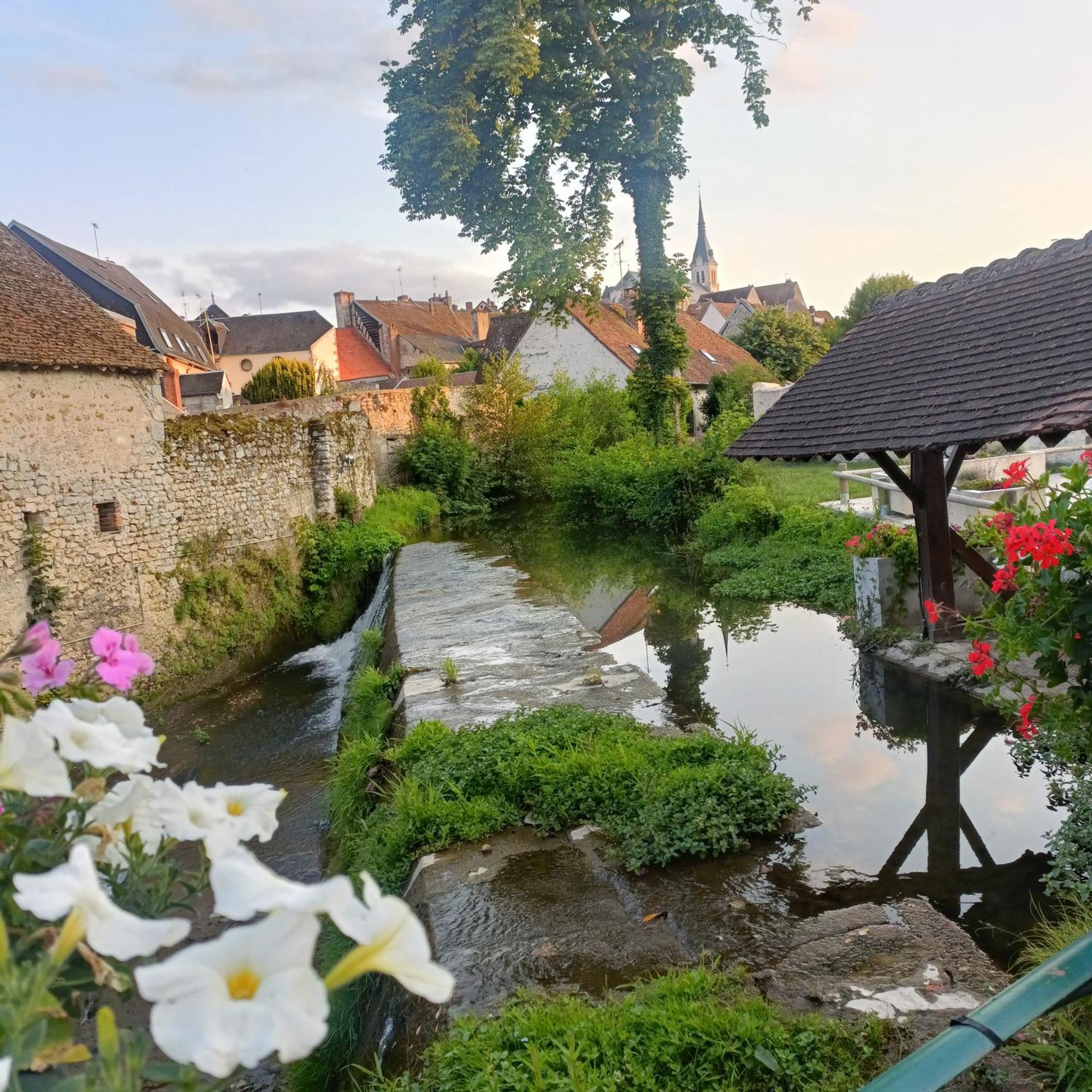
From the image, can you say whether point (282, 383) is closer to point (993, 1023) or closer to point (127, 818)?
point (993, 1023)

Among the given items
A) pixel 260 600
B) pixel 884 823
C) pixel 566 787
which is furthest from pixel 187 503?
pixel 884 823

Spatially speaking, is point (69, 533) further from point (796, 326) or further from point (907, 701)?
point (796, 326)

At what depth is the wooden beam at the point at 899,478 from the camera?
8672 millimetres

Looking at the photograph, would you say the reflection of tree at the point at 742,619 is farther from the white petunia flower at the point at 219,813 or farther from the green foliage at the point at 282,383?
the green foliage at the point at 282,383

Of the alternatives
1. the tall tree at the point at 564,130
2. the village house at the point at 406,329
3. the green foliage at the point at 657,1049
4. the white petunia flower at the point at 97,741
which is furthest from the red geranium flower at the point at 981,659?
the village house at the point at 406,329

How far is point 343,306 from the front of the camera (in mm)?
62406

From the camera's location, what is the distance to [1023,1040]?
121 inches

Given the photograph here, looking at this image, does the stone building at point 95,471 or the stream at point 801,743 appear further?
the stone building at point 95,471

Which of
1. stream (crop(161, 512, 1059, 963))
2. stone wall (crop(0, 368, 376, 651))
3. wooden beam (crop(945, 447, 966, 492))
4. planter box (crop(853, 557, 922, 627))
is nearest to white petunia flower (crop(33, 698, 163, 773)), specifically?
stream (crop(161, 512, 1059, 963))

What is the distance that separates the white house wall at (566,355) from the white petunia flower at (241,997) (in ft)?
106

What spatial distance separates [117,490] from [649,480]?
1138cm

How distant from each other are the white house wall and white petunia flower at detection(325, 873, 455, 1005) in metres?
32.2

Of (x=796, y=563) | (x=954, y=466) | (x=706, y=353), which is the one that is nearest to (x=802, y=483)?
(x=796, y=563)

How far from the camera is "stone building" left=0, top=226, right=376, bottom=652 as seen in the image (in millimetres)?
11070
